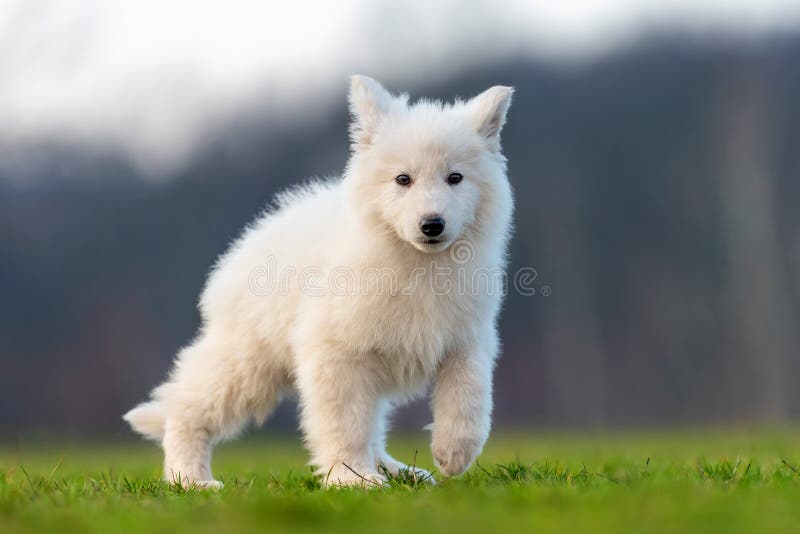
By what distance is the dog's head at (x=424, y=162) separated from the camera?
4.75m

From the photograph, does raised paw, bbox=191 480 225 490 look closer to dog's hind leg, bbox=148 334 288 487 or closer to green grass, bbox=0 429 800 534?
green grass, bbox=0 429 800 534

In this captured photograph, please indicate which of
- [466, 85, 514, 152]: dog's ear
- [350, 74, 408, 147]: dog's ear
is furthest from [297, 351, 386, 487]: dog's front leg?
[466, 85, 514, 152]: dog's ear

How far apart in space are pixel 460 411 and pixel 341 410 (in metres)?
0.54

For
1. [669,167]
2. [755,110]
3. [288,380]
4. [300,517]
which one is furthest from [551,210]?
[300,517]

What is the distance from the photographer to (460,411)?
191 inches

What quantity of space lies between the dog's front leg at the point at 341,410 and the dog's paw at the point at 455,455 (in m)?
0.32

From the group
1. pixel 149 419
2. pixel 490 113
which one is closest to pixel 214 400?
pixel 149 419

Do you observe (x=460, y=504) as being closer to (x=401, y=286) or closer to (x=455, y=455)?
(x=455, y=455)

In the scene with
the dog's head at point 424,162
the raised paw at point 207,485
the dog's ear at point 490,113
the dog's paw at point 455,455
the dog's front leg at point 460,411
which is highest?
the dog's ear at point 490,113

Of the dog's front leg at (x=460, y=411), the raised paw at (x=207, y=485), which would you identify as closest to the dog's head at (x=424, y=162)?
the dog's front leg at (x=460, y=411)

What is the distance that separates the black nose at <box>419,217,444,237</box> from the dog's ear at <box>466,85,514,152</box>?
2.23ft

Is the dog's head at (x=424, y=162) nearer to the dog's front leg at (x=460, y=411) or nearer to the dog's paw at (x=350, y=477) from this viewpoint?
the dog's front leg at (x=460, y=411)

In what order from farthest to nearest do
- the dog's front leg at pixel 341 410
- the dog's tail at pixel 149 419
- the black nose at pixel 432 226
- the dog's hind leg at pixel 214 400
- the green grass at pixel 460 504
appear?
the dog's tail at pixel 149 419 < the dog's hind leg at pixel 214 400 < the dog's front leg at pixel 341 410 < the black nose at pixel 432 226 < the green grass at pixel 460 504

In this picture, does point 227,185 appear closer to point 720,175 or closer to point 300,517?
point 720,175
